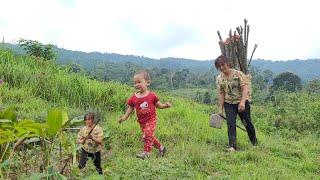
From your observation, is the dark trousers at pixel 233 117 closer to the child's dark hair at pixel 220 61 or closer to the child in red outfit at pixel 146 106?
the child's dark hair at pixel 220 61

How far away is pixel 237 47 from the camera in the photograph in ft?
27.5

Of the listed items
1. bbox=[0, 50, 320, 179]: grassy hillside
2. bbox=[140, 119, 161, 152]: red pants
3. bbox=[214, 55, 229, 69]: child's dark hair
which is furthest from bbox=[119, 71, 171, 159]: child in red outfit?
bbox=[214, 55, 229, 69]: child's dark hair

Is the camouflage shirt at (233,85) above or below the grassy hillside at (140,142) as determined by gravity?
above

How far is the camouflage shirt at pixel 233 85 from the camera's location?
6.50m

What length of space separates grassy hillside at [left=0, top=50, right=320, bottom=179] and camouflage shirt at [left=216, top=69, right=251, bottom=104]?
685mm

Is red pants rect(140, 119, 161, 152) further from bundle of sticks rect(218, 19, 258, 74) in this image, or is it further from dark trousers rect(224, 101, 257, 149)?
bundle of sticks rect(218, 19, 258, 74)

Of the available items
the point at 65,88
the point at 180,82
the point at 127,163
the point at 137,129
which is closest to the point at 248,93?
the point at 137,129

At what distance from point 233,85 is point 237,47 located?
2.01 metres

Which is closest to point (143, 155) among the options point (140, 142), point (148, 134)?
point (148, 134)

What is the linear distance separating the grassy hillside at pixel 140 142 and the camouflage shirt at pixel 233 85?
685 millimetres

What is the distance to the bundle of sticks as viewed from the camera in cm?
838

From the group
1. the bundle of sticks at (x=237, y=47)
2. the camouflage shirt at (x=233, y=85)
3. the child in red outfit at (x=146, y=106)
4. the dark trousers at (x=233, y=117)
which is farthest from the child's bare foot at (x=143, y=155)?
the bundle of sticks at (x=237, y=47)

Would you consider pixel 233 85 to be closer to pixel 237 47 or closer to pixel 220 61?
pixel 220 61

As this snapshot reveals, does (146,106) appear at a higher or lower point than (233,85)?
lower
